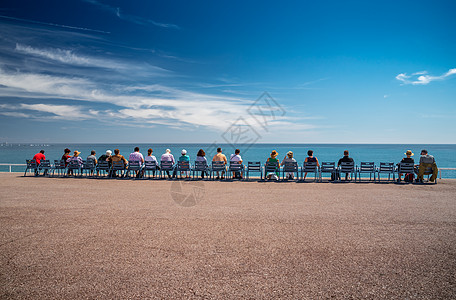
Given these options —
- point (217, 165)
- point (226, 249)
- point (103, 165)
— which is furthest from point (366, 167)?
point (103, 165)

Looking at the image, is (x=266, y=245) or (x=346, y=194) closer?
(x=266, y=245)

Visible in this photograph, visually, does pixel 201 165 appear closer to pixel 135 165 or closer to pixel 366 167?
pixel 135 165

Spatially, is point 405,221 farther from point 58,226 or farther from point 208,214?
point 58,226

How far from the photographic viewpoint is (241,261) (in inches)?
158

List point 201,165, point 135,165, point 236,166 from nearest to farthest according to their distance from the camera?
point 236,166, point 135,165, point 201,165

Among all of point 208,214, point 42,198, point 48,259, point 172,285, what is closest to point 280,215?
point 208,214

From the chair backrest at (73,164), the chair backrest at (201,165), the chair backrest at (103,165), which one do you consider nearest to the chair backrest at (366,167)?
the chair backrest at (201,165)

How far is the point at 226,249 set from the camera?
4441 mm

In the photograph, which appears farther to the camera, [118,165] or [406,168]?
[118,165]

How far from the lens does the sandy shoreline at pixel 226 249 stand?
3.31 m

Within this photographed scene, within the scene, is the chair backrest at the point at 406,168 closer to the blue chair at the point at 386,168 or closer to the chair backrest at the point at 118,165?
the blue chair at the point at 386,168

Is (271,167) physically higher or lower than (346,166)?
lower

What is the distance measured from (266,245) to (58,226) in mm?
3900

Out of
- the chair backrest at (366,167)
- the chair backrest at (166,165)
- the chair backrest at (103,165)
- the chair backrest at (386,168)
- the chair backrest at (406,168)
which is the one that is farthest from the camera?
the chair backrest at (103,165)
